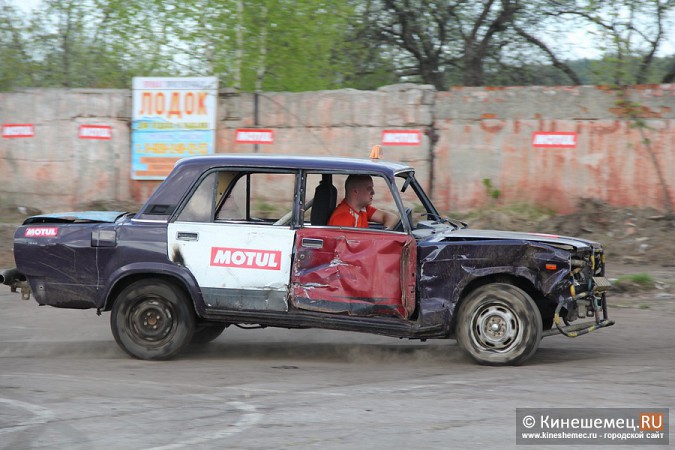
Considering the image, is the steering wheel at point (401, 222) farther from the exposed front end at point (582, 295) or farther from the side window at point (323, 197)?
the exposed front end at point (582, 295)

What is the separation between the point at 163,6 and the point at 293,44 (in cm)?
287

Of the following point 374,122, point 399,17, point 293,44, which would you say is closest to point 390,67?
point 399,17

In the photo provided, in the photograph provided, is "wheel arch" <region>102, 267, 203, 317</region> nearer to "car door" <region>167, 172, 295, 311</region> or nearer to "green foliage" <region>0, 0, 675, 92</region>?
"car door" <region>167, 172, 295, 311</region>

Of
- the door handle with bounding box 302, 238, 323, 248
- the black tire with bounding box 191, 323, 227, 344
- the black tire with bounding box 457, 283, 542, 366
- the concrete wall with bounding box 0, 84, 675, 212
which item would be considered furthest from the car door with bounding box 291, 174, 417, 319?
the concrete wall with bounding box 0, 84, 675, 212

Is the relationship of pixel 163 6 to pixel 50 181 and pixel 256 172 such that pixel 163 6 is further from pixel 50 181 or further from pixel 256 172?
pixel 256 172

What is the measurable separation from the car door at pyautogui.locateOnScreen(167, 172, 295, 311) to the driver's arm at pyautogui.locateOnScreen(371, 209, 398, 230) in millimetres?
805

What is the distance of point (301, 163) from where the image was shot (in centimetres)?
771

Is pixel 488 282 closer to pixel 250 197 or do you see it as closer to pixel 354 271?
pixel 354 271

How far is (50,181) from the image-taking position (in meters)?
19.0

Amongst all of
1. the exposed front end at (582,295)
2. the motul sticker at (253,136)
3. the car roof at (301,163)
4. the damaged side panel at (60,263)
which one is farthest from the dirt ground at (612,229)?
the damaged side panel at (60,263)

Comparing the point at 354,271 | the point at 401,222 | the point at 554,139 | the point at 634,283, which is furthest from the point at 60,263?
the point at 554,139

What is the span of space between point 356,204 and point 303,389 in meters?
1.94

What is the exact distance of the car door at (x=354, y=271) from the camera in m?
7.29

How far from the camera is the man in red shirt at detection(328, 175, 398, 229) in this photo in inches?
305
